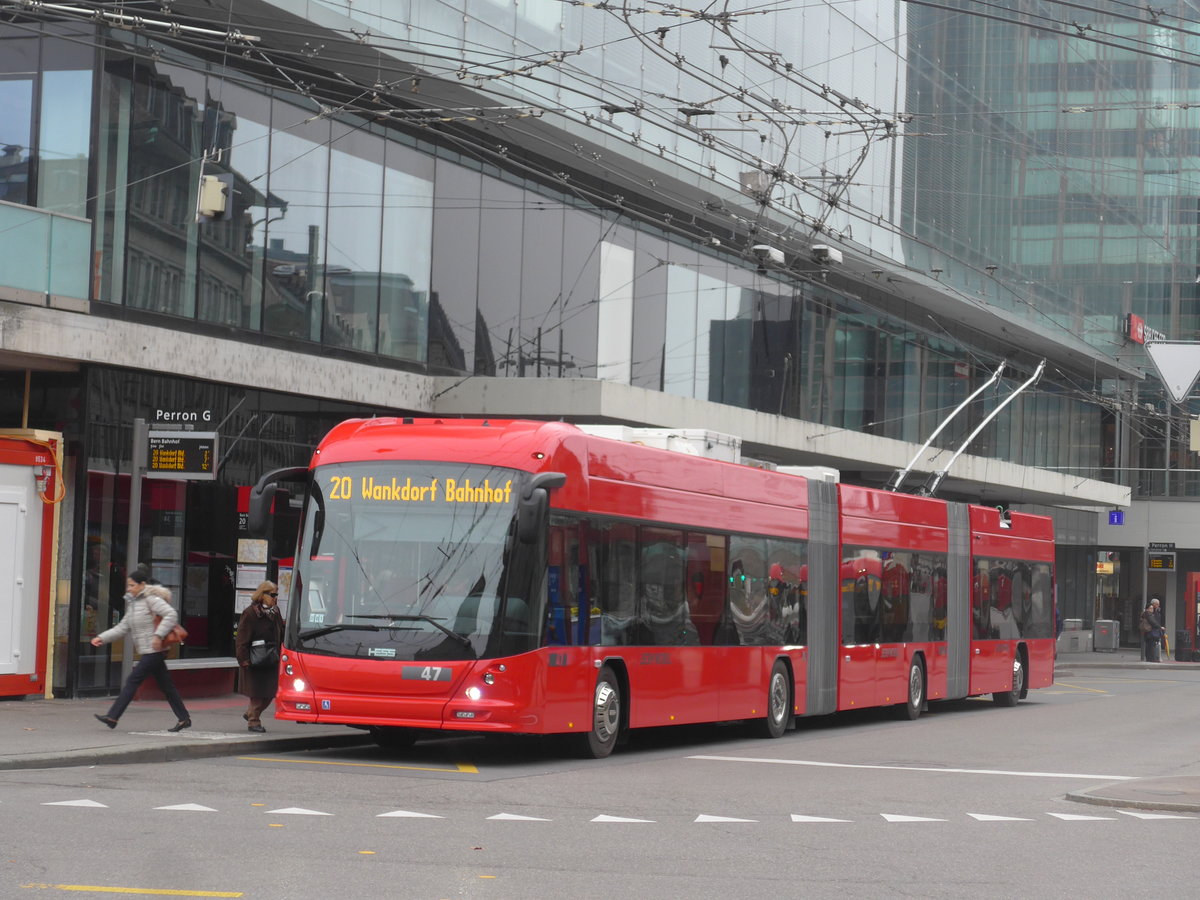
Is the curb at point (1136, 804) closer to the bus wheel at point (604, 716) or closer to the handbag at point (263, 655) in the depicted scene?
the bus wheel at point (604, 716)

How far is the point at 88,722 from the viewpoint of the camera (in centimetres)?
1766

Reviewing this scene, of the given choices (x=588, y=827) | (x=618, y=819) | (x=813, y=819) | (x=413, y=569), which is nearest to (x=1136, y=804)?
(x=813, y=819)

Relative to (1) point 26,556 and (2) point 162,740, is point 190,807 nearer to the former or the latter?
(2) point 162,740

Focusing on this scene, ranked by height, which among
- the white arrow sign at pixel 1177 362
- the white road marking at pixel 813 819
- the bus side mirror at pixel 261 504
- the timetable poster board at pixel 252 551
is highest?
the white arrow sign at pixel 1177 362

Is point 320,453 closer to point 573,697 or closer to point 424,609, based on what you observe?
point 424,609

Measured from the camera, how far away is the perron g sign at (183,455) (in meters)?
19.7

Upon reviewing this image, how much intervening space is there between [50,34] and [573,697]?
9.95 metres

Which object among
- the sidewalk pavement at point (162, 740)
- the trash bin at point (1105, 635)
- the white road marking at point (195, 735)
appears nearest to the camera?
the sidewalk pavement at point (162, 740)

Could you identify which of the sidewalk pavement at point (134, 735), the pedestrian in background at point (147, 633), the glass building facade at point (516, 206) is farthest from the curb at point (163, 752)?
the glass building facade at point (516, 206)

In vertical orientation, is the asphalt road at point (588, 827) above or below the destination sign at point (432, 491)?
below

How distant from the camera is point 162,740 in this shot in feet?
51.9

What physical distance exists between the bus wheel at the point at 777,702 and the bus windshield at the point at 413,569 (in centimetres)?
614

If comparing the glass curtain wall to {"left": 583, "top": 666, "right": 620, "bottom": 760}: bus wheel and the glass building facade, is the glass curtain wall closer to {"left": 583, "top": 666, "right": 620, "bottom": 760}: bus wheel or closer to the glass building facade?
the glass building facade

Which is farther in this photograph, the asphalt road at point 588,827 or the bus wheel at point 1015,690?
the bus wheel at point 1015,690
